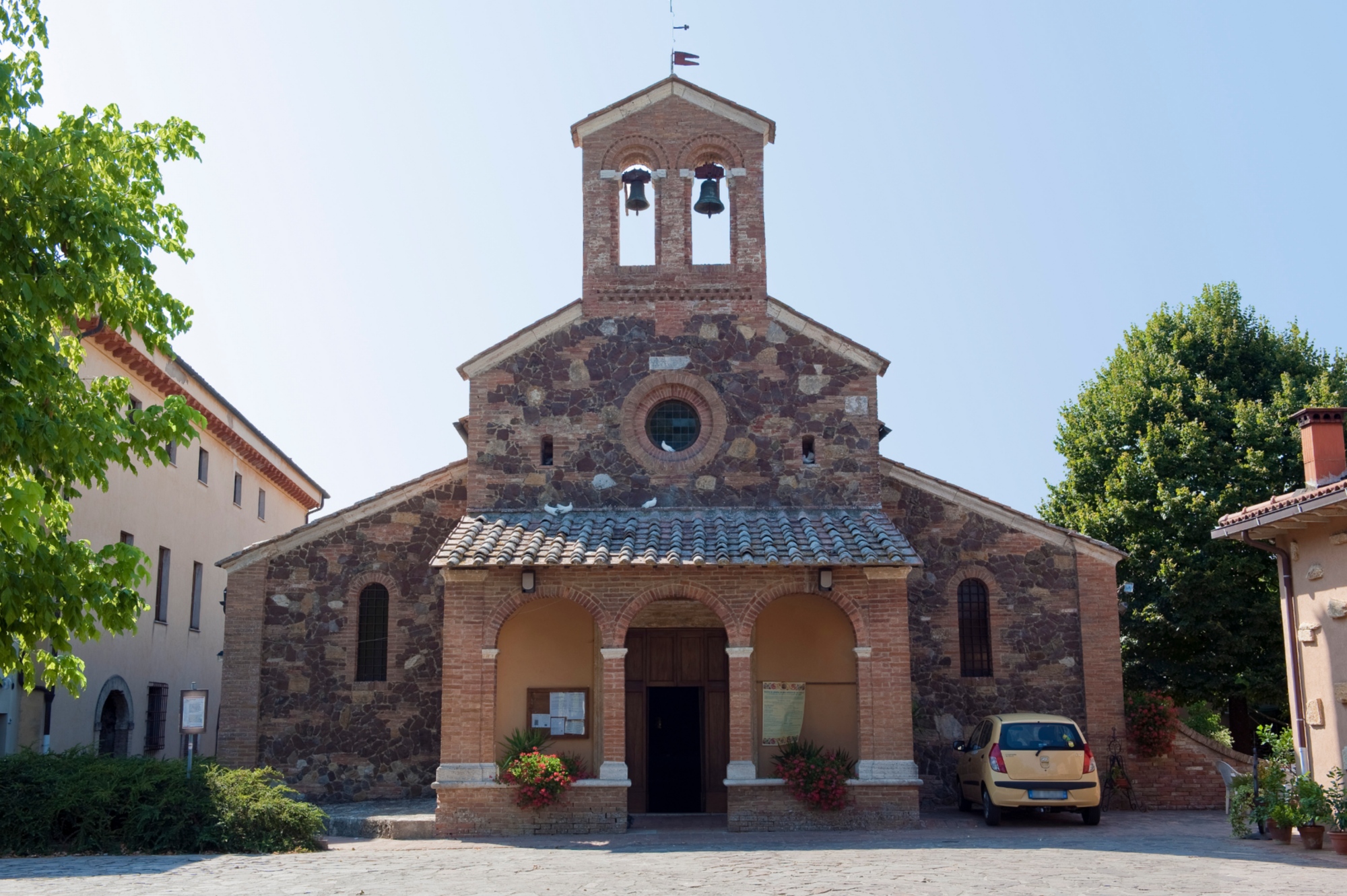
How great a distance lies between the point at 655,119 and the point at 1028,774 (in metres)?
11.7

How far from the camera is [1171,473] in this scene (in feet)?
83.1

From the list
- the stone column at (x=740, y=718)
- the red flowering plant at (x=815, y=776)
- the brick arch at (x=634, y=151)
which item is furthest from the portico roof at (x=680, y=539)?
the brick arch at (x=634, y=151)

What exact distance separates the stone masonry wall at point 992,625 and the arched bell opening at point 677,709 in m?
3.41

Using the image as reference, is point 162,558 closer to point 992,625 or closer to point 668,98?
point 668,98

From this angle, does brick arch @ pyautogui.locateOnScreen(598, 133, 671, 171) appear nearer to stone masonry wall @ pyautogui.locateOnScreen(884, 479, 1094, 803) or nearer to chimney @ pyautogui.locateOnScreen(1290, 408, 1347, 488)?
stone masonry wall @ pyautogui.locateOnScreen(884, 479, 1094, 803)

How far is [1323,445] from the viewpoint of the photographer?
15914 millimetres

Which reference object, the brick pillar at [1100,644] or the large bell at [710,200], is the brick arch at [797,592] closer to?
the brick pillar at [1100,644]

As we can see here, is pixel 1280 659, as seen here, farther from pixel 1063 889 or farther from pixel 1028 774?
pixel 1063 889

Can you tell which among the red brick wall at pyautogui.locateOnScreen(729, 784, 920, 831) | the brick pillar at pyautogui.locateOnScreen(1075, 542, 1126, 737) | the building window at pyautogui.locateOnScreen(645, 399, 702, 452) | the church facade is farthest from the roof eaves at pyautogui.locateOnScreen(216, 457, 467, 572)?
the brick pillar at pyautogui.locateOnScreen(1075, 542, 1126, 737)

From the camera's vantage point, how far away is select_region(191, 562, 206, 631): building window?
28.8 meters

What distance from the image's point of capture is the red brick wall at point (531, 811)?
16.7 metres

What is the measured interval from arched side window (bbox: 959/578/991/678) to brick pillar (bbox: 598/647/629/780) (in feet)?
20.4

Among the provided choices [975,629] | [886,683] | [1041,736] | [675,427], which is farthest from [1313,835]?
[675,427]

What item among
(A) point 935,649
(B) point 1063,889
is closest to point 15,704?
(A) point 935,649
